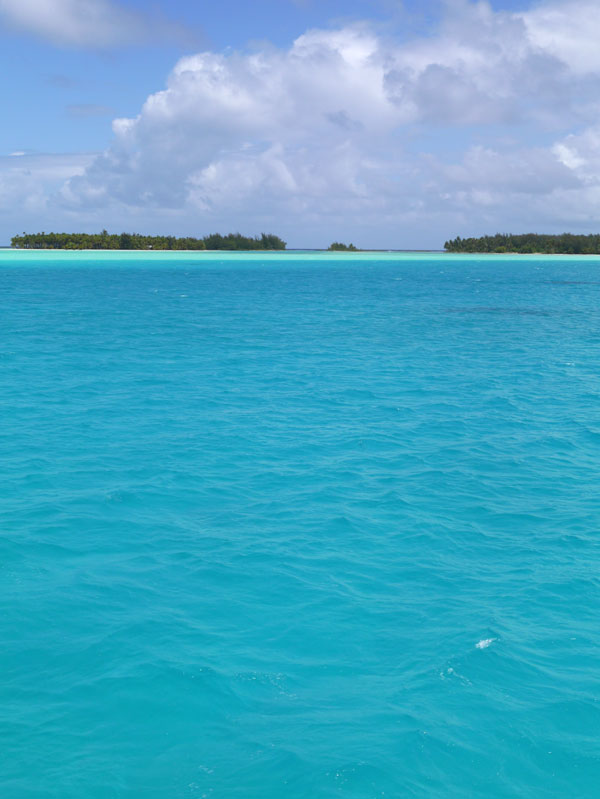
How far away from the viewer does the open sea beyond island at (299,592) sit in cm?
621

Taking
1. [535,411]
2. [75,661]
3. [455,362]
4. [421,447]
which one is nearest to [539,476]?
[421,447]

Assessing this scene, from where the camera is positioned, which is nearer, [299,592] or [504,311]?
[299,592]

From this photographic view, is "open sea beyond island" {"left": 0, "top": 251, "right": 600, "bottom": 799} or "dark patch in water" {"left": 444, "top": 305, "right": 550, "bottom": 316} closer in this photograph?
"open sea beyond island" {"left": 0, "top": 251, "right": 600, "bottom": 799}

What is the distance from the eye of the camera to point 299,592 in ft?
29.6

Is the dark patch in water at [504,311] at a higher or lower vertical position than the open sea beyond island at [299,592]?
higher

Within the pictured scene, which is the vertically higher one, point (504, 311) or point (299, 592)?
point (504, 311)

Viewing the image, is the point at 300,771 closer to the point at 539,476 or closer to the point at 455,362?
the point at 539,476

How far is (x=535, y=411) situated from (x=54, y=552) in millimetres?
13311

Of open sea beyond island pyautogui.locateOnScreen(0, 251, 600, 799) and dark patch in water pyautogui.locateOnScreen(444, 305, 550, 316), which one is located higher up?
dark patch in water pyautogui.locateOnScreen(444, 305, 550, 316)

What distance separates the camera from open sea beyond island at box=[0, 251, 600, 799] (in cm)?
621

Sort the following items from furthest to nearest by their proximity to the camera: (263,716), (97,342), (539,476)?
(97,342)
(539,476)
(263,716)

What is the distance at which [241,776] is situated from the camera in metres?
5.94

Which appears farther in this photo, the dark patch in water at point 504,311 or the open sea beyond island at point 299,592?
the dark patch in water at point 504,311

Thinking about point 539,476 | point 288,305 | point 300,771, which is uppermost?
point 288,305
